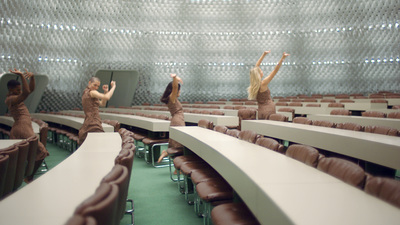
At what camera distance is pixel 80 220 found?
3.01 feet

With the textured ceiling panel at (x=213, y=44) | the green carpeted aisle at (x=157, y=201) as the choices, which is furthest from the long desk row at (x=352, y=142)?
the textured ceiling panel at (x=213, y=44)

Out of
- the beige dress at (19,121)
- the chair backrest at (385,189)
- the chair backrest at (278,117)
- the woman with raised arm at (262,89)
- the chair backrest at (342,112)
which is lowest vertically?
the beige dress at (19,121)

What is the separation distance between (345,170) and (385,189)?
34 centimetres

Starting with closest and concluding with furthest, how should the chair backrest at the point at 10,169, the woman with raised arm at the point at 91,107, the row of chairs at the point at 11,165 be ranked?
the row of chairs at the point at 11,165, the chair backrest at the point at 10,169, the woman with raised arm at the point at 91,107

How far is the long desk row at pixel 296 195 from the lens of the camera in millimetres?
1196

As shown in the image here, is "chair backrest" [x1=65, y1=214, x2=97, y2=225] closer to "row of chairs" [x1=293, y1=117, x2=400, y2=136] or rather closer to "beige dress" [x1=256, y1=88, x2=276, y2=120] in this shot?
"row of chairs" [x1=293, y1=117, x2=400, y2=136]

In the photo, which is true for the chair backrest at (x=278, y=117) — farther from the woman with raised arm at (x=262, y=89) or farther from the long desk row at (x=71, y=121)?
the long desk row at (x=71, y=121)

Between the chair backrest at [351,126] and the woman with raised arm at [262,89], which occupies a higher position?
the woman with raised arm at [262,89]

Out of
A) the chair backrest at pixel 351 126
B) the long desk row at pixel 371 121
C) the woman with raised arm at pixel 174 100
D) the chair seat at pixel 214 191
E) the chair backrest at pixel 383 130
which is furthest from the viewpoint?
the woman with raised arm at pixel 174 100

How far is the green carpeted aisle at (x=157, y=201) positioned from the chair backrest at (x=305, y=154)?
143 centimetres

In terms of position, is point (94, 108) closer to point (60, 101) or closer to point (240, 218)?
point (240, 218)

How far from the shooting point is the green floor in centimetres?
342

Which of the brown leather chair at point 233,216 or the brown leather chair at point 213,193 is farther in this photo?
the brown leather chair at point 213,193

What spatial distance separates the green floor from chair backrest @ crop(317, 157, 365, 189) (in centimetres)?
178
